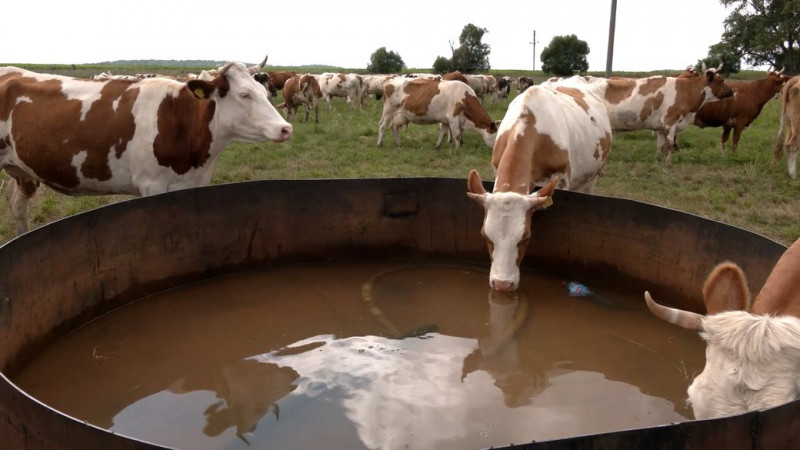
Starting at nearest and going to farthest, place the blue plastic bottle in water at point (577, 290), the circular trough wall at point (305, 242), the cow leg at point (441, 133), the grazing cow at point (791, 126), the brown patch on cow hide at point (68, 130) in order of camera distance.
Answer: the circular trough wall at point (305, 242) < the blue plastic bottle in water at point (577, 290) < the brown patch on cow hide at point (68, 130) < the grazing cow at point (791, 126) < the cow leg at point (441, 133)

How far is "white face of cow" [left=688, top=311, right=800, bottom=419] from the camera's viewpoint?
2.26 m

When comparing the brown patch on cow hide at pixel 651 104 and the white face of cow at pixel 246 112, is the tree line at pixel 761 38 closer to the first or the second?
the brown patch on cow hide at pixel 651 104

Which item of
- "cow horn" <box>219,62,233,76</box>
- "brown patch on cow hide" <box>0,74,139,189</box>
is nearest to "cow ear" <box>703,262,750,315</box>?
"cow horn" <box>219,62,233,76</box>

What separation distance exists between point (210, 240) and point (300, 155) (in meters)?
6.63

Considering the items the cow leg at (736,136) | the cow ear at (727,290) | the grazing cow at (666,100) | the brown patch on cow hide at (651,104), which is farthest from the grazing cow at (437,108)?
the cow ear at (727,290)

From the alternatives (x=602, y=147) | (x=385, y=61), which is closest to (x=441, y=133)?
(x=602, y=147)

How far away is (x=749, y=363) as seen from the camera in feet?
7.59

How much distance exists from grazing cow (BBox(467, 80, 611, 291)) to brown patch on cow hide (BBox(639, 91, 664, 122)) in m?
5.43

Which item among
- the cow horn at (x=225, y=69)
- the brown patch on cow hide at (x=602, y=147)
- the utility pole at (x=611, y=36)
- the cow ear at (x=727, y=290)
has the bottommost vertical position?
the cow ear at (x=727, y=290)

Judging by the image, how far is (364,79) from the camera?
26.2 metres

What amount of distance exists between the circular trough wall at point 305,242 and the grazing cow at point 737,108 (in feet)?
29.0

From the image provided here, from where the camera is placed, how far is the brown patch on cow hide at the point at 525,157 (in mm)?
4855

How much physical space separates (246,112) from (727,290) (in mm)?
4118

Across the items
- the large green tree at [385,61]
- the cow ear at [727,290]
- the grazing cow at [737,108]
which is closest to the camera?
the cow ear at [727,290]
